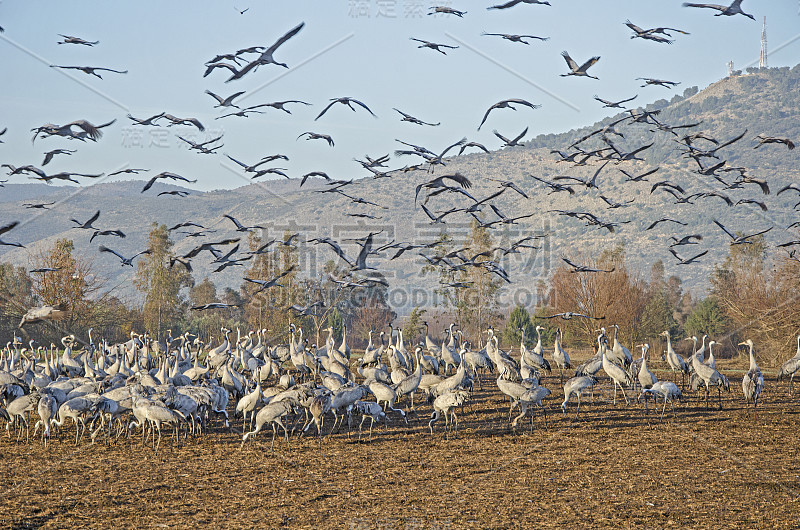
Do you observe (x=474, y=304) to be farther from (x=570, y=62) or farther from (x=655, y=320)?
(x=570, y=62)

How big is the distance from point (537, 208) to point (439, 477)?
123 meters

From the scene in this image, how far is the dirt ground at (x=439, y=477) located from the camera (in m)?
10.9

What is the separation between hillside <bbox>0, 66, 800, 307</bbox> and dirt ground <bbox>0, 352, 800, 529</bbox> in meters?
75.3

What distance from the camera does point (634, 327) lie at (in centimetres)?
4441

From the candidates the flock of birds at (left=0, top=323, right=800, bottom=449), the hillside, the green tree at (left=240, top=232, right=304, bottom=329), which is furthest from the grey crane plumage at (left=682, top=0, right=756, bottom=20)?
the hillside

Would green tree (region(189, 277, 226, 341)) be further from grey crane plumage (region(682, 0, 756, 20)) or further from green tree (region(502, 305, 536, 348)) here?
grey crane plumage (region(682, 0, 756, 20))

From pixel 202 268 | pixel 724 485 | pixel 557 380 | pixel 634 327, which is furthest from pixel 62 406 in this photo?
pixel 202 268

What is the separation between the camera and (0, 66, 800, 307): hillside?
11481 cm

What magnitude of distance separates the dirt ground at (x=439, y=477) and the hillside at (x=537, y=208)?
7533 cm

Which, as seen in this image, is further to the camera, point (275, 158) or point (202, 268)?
point (202, 268)

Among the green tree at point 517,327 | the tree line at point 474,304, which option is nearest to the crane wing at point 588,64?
the tree line at point 474,304

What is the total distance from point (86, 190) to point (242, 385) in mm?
176465

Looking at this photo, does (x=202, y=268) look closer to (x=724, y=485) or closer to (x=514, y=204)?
(x=514, y=204)

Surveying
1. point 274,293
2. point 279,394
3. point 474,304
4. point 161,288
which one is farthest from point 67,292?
point 279,394
